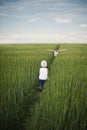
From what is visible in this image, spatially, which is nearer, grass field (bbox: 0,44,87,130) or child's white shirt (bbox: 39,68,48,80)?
grass field (bbox: 0,44,87,130)

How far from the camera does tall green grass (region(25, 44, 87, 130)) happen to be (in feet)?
7.63

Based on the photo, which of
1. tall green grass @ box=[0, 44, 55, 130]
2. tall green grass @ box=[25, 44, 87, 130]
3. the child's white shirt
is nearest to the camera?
tall green grass @ box=[25, 44, 87, 130]

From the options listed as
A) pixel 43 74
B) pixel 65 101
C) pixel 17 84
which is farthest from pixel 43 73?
pixel 65 101

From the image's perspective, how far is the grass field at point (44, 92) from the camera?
7.80 feet

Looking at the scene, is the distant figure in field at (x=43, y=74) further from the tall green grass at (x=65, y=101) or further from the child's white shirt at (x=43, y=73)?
the tall green grass at (x=65, y=101)

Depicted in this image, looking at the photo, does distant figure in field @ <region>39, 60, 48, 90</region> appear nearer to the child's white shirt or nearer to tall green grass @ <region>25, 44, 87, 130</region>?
the child's white shirt

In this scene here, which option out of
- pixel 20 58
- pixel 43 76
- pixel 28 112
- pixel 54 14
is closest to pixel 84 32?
pixel 54 14

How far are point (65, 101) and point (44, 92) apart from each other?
14.7 inches

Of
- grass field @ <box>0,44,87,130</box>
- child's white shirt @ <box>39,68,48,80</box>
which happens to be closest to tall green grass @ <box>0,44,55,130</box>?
grass field @ <box>0,44,87,130</box>

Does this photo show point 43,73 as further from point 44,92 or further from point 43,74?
point 44,92

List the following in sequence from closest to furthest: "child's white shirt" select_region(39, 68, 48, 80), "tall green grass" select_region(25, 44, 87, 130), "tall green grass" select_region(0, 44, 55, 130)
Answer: "tall green grass" select_region(25, 44, 87, 130) → "tall green grass" select_region(0, 44, 55, 130) → "child's white shirt" select_region(39, 68, 48, 80)

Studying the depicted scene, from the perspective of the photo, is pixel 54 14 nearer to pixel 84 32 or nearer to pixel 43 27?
pixel 43 27

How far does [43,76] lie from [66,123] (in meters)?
0.97

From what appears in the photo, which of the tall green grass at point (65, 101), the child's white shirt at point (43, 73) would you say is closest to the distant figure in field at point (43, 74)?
the child's white shirt at point (43, 73)
